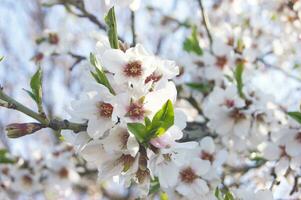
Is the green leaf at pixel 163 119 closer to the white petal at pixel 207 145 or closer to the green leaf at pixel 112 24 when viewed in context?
the green leaf at pixel 112 24

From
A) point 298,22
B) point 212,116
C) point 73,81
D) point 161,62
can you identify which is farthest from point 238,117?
point 73,81

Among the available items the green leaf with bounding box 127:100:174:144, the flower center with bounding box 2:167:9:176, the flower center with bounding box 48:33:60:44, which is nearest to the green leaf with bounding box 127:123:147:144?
the green leaf with bounding box 127:100:174:144

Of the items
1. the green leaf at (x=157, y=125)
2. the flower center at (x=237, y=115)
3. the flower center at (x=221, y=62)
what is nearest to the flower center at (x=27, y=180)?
the flower center at (x=221, y=62)

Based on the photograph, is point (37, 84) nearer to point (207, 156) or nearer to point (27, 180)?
point (207, 156)

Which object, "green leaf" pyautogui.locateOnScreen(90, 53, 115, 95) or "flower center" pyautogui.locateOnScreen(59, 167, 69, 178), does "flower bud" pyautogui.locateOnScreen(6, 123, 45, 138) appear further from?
"flower center" pyautogui.locateOnScreen(59, 167, 69, 178)

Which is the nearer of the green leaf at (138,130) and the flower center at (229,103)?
the green leaf at (138,130)

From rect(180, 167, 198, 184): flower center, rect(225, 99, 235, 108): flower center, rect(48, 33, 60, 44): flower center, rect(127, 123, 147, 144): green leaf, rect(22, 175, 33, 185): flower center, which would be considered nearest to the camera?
rect(127, 123, 147, 144): green leaf

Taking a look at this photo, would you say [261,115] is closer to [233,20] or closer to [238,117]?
[238,117]
